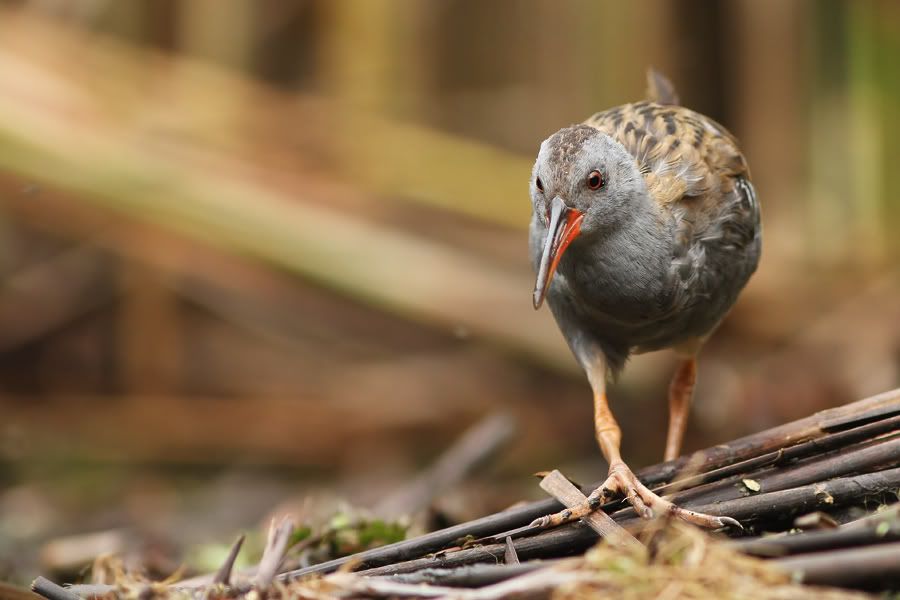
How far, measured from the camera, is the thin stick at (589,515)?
3.50 metres

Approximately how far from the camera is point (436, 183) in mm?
11406

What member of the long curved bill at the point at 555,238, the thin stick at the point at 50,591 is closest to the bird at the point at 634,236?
the long curved bill at the point at 555,238

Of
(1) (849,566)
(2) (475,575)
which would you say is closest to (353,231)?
(2) (475,575)

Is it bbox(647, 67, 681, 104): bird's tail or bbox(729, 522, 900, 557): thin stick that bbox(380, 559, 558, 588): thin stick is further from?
bbox(647, 67, 681, 104): bird's tail

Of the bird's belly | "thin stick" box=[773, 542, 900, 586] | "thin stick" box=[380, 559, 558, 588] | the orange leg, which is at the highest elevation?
the orange leg

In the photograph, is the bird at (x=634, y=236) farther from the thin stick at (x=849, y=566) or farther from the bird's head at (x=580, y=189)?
the thin stick at (x=849, y=566)

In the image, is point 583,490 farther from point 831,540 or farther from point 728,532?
point 831,540

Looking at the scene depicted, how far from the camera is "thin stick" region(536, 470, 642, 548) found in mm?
3499

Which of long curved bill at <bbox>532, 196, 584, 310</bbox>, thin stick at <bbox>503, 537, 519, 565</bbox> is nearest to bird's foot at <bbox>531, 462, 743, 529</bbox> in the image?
thin stick at <bbox>503, 537, 519, 565</bbox>

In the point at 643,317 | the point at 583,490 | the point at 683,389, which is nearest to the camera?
the point at 583,490

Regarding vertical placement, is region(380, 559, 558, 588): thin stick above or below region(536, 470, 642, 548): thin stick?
below

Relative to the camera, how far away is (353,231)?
33.4 ft

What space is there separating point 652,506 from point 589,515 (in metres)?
0.26

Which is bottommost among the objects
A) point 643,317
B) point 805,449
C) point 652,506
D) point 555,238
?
point 652,506
